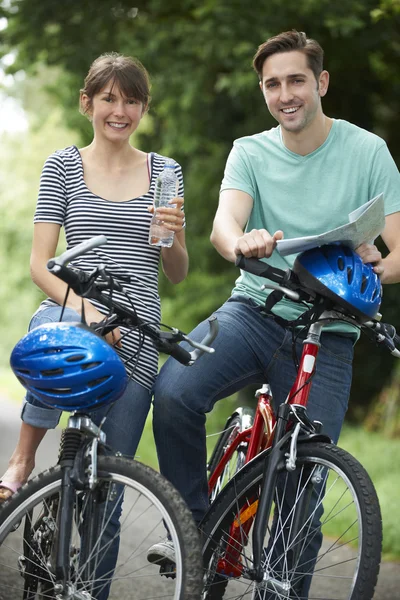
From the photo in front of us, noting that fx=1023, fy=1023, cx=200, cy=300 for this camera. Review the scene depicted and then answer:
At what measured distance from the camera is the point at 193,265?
11.2m

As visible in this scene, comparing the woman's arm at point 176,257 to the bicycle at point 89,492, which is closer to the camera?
the bicycle at point 89,492

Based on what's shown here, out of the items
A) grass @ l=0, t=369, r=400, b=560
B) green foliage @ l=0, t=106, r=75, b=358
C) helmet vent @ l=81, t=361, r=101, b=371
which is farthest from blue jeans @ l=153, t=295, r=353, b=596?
green foliage @ l=0, t=106, r=75, b=358

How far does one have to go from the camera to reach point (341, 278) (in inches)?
125

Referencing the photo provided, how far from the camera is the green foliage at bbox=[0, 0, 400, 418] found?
8.68 metres

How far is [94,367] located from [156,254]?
0.90 meters

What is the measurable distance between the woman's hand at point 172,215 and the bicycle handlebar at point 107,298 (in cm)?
41

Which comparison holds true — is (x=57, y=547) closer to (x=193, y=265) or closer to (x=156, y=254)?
(x=156, y=254)

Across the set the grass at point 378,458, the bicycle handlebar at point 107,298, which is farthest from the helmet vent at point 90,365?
the grass at point 378,458

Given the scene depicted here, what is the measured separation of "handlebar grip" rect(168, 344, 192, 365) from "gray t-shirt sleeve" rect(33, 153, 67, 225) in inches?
30.1

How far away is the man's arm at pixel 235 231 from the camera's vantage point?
Answer: 3.17 meters

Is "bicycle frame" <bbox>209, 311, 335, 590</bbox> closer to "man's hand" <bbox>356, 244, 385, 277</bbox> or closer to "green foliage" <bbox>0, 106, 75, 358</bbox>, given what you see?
"man's hand" <bbox>356, 244, 385, 277</bbox>

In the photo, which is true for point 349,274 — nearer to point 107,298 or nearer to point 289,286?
point 289,286

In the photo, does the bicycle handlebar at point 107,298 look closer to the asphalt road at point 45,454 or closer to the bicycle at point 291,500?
the bicycle at point 291,500

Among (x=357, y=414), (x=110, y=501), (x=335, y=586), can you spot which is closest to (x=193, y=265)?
(x=357, y=414)
